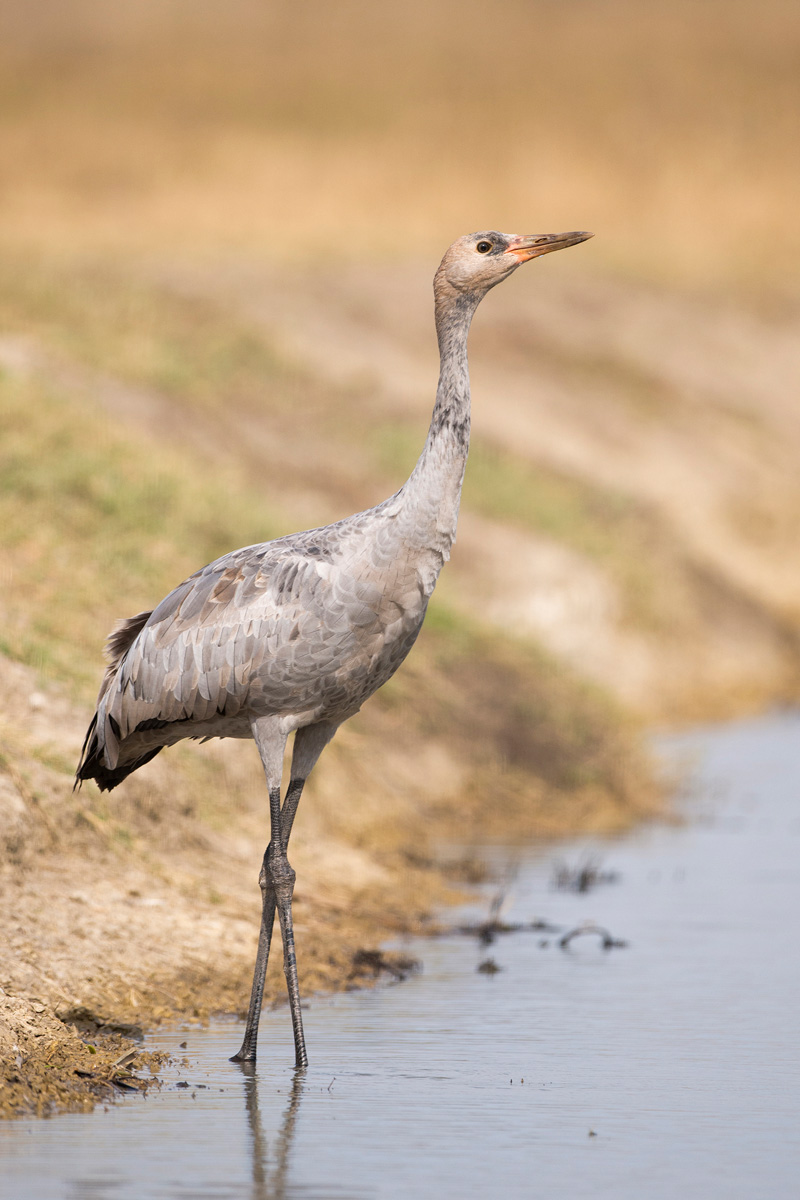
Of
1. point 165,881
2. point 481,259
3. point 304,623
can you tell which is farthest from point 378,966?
point 481,259

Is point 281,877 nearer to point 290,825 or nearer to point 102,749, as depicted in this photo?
point 290,825

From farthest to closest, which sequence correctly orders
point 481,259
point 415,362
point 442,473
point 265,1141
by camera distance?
point 415,362 < point 481,259 < point 442,473 < point 265,1141

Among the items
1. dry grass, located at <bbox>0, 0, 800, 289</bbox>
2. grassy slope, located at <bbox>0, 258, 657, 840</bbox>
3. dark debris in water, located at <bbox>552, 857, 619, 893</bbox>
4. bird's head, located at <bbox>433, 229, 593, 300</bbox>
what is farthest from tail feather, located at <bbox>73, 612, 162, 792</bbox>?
dry grass, located at <bbox>0, 0, 800, 289</bbox>

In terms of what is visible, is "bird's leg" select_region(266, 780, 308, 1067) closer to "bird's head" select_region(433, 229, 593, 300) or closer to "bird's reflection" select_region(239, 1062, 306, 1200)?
"bird's reflection" select_region(239, 1062, 306, 1200)

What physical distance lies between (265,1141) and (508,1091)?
1.08 meters

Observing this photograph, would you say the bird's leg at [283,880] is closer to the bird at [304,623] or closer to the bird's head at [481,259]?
the bird at [304,623]

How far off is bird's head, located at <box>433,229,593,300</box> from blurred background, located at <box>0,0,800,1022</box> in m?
3.19

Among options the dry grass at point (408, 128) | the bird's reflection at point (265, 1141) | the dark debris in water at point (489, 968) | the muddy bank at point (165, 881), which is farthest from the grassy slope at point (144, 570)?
the dry grass at point (408, 128)

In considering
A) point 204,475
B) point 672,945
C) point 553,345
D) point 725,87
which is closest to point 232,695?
point 672,945

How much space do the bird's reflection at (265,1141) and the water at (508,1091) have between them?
0.5 inches

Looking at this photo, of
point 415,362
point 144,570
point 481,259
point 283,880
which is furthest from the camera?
point 415,362

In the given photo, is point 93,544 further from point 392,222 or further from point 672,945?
point 392,222

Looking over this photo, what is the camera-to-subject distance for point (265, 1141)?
6648 mm

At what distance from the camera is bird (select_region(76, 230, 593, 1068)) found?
25.1 feet
